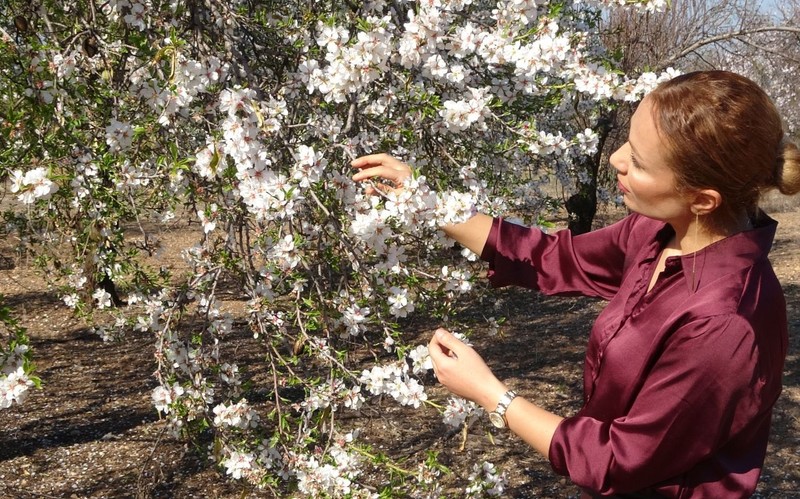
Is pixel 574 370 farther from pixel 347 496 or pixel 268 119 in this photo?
pixel 268 119

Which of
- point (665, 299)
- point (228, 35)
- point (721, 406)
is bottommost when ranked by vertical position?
point (721, 406)

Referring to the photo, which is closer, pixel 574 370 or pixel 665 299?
pixel 665 299

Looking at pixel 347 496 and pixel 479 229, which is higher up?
pixel 479 229

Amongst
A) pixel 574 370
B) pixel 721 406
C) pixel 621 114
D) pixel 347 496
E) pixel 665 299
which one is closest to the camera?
pixel 721 406

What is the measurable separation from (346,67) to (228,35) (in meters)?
0.68

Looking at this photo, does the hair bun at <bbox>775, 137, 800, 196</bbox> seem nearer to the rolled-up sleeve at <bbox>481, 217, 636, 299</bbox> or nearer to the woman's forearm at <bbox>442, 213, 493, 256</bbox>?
the rolled-up sleeve at <bbox>481, 217, 636, 299</bbox>

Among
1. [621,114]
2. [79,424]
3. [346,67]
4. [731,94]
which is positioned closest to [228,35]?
[346,67]

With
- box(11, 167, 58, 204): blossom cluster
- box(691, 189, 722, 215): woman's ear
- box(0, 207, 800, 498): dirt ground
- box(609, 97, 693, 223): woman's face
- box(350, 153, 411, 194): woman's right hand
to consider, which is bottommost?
box(0, 207, 800, 498): dirt ground

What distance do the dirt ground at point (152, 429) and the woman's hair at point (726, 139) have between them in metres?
1.90

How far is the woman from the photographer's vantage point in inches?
58.0

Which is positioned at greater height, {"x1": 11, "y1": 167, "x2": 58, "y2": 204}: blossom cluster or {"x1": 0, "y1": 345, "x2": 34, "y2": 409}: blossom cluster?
{"x1": 11, "y1": 167, "x2": 58, "y2": 204}: blossom cluster

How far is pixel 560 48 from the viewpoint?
7.97 feet

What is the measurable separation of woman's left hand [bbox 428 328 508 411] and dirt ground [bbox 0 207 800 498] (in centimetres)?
141

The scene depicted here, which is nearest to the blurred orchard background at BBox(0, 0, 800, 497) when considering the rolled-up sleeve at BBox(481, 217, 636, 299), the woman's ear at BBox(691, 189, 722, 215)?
the rolled-up sleeve at BBox(481, 217, 636, 299)
